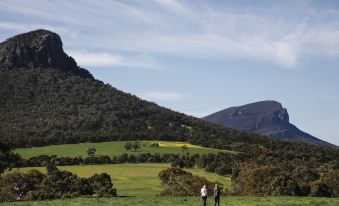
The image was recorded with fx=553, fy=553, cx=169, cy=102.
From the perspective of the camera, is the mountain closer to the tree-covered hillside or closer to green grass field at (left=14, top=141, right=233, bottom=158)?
the tree-covered hillside

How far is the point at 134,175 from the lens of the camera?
103500 millimetres

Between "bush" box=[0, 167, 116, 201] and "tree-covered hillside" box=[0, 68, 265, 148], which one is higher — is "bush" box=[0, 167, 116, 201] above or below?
below

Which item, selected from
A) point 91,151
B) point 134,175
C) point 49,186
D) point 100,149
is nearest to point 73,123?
point 100,149

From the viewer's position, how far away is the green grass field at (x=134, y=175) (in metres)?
84.7

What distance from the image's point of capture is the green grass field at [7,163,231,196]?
278ft

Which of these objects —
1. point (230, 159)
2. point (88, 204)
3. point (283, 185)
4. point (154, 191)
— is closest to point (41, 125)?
point (230, 159)

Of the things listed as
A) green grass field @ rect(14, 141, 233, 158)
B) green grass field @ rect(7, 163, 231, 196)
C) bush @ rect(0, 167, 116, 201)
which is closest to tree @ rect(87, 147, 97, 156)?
green grass field @ rect(14, 141, 233, 158)

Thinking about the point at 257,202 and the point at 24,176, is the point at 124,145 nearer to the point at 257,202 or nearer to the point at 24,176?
the point at 24,176

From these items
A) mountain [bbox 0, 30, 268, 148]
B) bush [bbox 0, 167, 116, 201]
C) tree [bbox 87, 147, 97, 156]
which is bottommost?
bush [bbox 0, 167, 116, 201]

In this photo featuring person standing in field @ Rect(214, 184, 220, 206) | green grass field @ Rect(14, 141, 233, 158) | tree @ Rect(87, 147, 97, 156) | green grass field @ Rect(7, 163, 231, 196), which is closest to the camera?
person standing in field @ Rect(214, 184, 220, 206)

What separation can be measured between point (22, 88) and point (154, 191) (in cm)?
12103

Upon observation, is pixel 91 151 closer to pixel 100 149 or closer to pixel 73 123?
pixel 100 149

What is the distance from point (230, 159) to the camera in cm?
12381

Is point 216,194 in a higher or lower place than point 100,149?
lower
